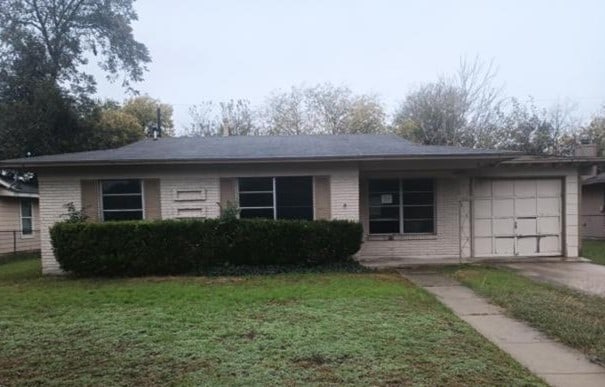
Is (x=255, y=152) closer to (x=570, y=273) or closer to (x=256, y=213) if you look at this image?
(x=256, y=213)

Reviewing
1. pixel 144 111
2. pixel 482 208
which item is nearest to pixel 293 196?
pixel 482 208

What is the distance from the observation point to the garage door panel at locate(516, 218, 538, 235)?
1427cm

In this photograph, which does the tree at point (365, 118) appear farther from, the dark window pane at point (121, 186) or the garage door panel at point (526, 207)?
the dark window pane at point (121, 186)

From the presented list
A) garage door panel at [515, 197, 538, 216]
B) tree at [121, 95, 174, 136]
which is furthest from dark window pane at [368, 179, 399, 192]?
tree at [121, 95, 174, 136]

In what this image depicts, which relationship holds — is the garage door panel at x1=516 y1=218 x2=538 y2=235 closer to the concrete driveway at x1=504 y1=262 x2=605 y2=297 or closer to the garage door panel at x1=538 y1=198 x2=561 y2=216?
the garage door panel at x1=538 y1=198 x2=561 y2=216

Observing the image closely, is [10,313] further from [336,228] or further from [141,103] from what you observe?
[141,103]

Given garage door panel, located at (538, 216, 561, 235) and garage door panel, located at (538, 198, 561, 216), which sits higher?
garage door panel, located at (538, 198, 561, 216)

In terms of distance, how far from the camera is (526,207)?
46.8ft

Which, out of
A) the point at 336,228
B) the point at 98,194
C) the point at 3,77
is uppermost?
the point at 3,77

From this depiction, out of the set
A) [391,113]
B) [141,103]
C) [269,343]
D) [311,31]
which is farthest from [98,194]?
[391,113]

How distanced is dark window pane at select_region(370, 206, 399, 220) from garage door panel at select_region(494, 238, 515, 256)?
2.96 m

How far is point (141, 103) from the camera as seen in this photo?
37500 mm

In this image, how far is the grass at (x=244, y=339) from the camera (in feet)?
15.5

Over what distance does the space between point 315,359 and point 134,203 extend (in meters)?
8.98
